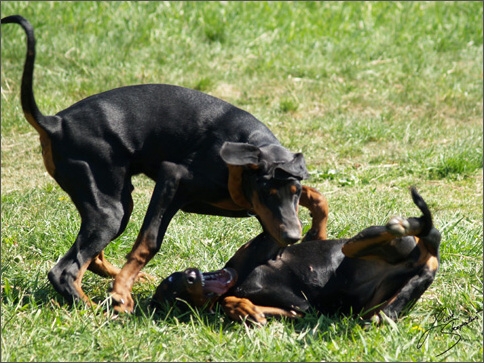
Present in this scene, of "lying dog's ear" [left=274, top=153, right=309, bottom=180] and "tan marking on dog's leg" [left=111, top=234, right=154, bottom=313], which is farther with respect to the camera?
"tan marking on dog's leg" [left=111, top=234, right=154, bottom=313]

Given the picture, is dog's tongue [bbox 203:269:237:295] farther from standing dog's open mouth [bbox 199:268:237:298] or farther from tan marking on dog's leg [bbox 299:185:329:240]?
tan marking on dog's leg [bbox 299:185:329:240]

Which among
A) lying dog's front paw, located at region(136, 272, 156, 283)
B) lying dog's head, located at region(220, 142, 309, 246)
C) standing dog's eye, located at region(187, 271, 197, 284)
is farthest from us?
lying dog's front paw, located at region(136, 272, 156, 283)

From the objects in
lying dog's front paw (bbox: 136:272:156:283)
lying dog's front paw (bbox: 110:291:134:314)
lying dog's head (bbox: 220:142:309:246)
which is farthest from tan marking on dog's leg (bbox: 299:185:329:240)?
lying dog's front paw (bbox: 110:291:134:314)

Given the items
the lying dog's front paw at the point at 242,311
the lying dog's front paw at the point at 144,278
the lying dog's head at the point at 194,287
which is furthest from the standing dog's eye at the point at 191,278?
the lying dog's front paw at the point at 144,278

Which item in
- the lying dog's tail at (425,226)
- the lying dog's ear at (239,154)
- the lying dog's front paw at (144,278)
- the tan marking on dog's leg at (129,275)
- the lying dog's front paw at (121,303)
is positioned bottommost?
the lying dog's front paw at (144,278)

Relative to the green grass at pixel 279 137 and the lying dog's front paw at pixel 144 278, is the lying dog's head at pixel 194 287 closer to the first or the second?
the green grass at pixel 279 137

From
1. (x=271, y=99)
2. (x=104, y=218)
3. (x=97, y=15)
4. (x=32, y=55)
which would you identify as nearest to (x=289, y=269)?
(x=104, y=218)

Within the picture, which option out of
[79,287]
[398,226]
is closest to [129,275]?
[79,287]

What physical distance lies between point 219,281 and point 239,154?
2.47 ft

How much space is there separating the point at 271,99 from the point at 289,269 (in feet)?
17.0

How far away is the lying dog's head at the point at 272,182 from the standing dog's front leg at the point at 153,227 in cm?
39

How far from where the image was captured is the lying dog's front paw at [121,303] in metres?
4.87

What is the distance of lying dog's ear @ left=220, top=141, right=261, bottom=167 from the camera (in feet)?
15.5

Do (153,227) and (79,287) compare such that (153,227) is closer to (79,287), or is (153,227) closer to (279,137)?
(79,287)
